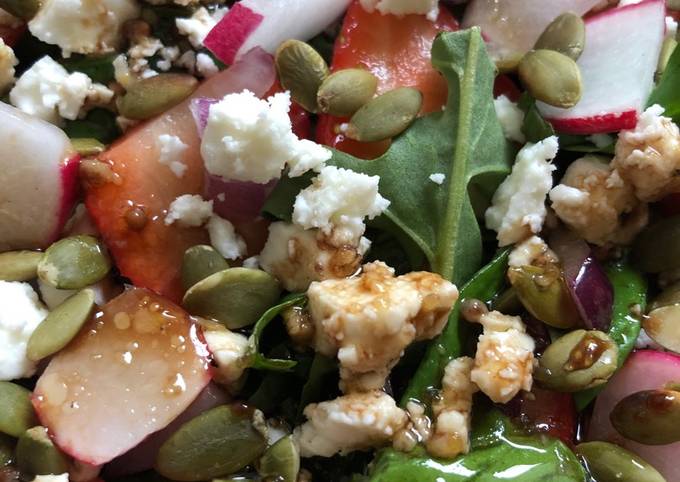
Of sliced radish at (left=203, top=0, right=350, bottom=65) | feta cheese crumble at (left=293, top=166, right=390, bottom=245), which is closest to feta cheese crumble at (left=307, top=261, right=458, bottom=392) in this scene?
feta cheese crumble at (left=293, top=166, right=390, bottom=245)

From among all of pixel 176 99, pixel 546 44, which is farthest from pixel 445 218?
pixel 176 99

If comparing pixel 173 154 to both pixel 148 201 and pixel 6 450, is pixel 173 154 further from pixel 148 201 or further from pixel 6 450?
pixel 6 450

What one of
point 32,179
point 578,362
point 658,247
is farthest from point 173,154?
point 658,247

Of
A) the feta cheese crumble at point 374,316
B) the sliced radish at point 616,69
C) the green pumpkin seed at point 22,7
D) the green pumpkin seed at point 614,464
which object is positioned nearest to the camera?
the feta cheese crumble at point 374,316

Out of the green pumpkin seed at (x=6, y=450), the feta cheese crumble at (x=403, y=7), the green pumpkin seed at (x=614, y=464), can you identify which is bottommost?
the green pumpkin seed at (x=614, y=464)

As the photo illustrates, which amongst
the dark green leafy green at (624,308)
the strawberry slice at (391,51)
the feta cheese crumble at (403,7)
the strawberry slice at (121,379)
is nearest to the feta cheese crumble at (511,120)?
the strawberry slice at (391,51)

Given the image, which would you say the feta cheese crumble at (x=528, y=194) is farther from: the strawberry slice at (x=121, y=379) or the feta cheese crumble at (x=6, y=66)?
the feta cheese crumble at (x=6, y=66)

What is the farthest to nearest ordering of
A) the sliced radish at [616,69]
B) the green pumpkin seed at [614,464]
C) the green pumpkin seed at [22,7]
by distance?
the green pumpkin seed at [22,7] → the sliced radish at [616,69] → the green pumpkin seed at [614,464]
